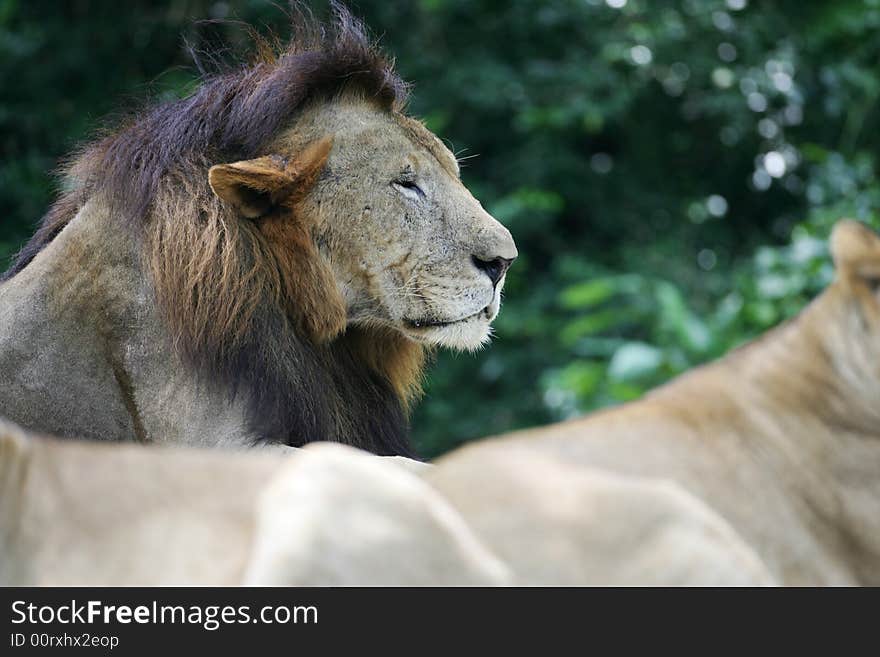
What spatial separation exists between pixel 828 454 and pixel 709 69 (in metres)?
8.27

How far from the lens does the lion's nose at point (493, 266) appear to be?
373 centimetres

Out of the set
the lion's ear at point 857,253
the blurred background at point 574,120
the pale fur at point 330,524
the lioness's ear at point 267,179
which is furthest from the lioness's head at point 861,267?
the blurred background at point 574,120

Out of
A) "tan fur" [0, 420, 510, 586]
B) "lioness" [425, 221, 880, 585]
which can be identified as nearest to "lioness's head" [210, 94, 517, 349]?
"lioness" [425, 221, 880, 585]

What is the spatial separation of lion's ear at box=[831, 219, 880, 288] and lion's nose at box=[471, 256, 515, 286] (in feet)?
4.65

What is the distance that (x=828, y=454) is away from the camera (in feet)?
7.97

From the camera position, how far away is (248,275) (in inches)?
143

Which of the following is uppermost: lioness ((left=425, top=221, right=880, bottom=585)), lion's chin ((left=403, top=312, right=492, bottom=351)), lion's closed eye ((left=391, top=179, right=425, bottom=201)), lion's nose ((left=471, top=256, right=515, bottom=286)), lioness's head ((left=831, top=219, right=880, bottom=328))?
lioness's head ((left=831, top=219, right=880, bottom=328))

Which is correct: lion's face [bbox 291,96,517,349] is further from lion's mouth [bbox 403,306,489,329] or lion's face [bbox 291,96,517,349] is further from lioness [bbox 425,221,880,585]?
lioness [bbox 425,221,880,585]

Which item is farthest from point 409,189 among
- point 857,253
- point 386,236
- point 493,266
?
point 857,253

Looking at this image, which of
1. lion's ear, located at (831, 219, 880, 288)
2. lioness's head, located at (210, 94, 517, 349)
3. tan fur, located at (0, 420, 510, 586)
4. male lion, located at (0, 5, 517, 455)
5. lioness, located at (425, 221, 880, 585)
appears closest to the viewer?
tan fur, located at (0, 420, 510, 586)

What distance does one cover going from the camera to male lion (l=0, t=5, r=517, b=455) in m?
3.58

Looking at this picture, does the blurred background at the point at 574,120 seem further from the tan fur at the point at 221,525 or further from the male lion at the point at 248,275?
the tan fur at the point at 221,525
